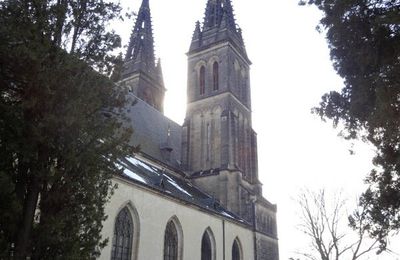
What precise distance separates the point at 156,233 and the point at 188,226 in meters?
2.48

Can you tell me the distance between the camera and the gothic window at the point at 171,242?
696 inches

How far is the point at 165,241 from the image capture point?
1764cm

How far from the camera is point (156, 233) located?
1677 centimetres

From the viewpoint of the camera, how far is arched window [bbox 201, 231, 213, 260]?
20.3 metres

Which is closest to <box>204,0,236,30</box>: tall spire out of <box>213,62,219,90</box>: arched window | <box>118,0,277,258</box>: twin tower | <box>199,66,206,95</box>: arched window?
<box>118,0,277,258</box>: twin tower

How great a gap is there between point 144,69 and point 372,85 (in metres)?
29.9

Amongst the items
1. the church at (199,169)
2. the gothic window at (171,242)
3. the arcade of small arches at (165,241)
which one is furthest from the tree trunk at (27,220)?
the gothic window at (171,242)

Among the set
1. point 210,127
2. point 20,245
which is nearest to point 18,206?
point 20,245

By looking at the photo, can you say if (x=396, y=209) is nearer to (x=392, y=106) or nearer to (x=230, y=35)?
(x=392, y=106)

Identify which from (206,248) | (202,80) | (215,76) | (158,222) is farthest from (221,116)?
(158,222)

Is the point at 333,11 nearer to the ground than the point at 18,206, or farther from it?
farther from it

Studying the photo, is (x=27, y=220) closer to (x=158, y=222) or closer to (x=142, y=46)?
(x=158, y=222)

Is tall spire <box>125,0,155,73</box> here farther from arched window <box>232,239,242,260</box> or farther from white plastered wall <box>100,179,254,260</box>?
white plastered wall <box>100,179,254,260</box>

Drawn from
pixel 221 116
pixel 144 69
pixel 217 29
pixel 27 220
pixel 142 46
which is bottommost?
pixel 27 220
